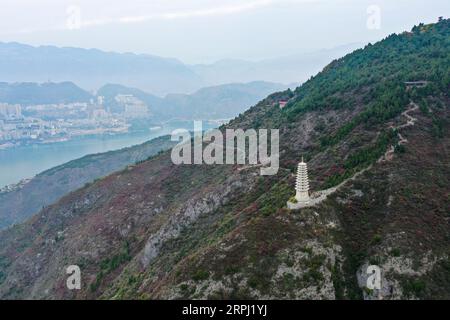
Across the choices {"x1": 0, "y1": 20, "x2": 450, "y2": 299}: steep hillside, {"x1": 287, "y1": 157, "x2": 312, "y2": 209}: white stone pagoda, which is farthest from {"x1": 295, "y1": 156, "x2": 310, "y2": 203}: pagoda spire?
{"x1": 0, "y1": 20, "x2": 450, "y2": 299}: steep hillside

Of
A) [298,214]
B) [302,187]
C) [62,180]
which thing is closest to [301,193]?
[302,187]

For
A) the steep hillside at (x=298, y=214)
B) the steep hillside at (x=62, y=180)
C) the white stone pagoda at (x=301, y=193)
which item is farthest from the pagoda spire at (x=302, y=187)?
the steep hillside at (x=62, y=180)

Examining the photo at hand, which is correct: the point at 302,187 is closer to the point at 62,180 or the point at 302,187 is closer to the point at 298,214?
the point at 298,214

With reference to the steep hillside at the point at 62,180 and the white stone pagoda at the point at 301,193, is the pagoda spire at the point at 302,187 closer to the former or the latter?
the white stone pagoda at the point at 301,193

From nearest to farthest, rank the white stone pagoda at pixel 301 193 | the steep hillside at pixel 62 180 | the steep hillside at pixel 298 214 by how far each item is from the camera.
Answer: the steep hillside at pixel 298 214 < the white stone pagoda at pixel 301 193 < the steep hillside at pixel 62 180

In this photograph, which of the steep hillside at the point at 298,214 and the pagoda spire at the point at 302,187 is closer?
the steep hillside at the point at 298,214
